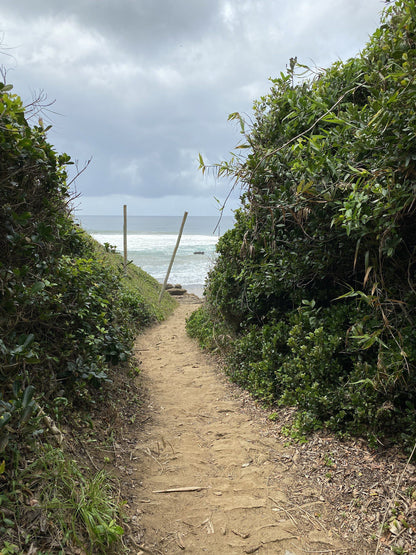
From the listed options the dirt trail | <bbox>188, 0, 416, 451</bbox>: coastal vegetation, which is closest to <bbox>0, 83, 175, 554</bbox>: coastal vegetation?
the dirt trail

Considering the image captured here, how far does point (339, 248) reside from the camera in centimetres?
423

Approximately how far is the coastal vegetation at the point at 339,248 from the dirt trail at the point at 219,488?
0.64 m

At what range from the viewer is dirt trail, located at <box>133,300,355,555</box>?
2703mm

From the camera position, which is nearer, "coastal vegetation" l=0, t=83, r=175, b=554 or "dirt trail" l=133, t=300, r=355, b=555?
"coastal vegetation" l=0, t=83, r=175, b=554

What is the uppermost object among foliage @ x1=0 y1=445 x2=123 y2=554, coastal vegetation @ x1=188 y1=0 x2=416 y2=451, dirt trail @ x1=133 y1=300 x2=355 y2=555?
coastal vegetation @ x1=188 y1=0 x2=416 y2=451

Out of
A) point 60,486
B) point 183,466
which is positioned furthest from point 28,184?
point 183,466

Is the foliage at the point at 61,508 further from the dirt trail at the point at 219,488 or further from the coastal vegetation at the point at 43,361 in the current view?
the dirt trail at the point at 219,488

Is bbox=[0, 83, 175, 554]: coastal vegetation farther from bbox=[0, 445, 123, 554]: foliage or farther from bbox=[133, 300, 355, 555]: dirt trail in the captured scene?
bbox=[133, 300, 355, 555]: dirt trail

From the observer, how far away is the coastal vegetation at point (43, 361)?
86.7 inches

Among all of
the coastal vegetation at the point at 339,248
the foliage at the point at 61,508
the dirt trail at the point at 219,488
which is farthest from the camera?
the coastal vegetation at the point at 339,248

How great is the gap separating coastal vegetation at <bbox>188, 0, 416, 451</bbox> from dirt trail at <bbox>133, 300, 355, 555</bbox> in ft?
2.09

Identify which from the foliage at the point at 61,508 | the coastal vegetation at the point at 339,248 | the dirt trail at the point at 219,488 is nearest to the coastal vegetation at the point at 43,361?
the foliage at the point at 61,508

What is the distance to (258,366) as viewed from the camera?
531 centimetres

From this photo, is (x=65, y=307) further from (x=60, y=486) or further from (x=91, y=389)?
(x=60, y=486)
